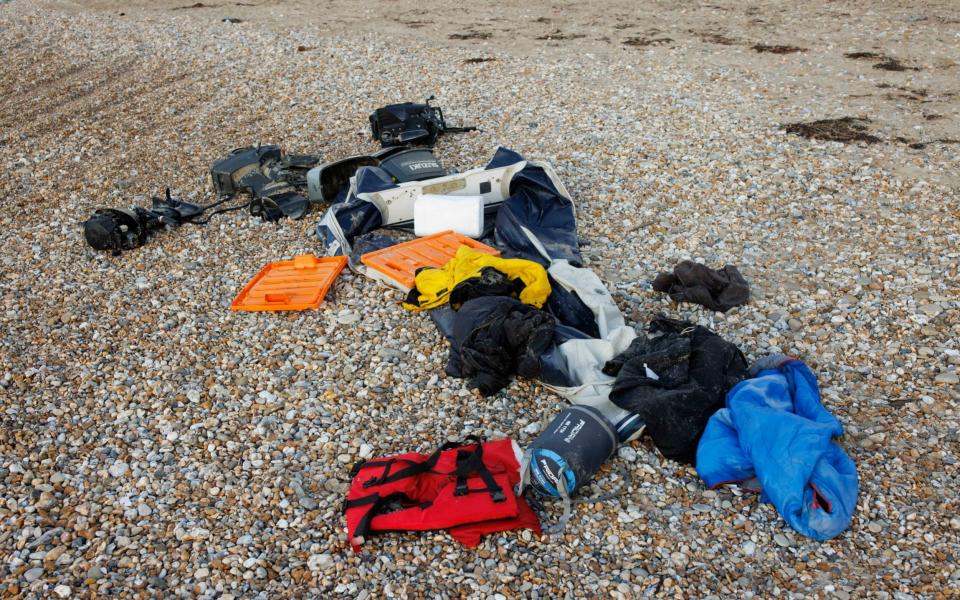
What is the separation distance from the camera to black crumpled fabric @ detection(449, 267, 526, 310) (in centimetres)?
639

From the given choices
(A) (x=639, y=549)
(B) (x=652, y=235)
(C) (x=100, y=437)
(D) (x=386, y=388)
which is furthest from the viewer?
(B) (x=652, y=235)

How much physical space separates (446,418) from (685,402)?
1.81m

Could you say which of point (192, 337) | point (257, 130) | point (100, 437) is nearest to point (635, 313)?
Answer: point (192, 337)

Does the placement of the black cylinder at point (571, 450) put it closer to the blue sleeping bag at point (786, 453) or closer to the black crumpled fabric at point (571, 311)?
the blue sleeping bag at point (786, 453)

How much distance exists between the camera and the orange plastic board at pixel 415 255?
23.6 feet

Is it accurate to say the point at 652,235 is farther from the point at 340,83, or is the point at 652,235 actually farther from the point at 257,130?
the point at 340,83

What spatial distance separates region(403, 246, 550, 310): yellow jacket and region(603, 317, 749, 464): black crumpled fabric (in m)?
1.13

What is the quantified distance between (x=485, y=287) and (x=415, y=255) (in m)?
1.37

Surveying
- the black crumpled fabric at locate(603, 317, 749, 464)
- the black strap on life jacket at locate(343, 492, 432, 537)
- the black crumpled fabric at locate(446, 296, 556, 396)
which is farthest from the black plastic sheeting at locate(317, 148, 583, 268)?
the black strap on life jacket at locate(343, 492, 432, 537)

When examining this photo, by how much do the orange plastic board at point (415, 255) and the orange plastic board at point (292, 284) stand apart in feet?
1.49

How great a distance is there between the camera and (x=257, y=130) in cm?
1186

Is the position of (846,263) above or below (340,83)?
below

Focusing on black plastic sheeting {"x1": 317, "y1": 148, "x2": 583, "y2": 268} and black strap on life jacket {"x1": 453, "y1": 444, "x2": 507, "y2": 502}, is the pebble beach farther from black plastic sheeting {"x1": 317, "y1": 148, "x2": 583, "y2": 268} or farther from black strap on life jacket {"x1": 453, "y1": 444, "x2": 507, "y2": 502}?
black plastic sheeting {"x1": 317, "y1": 148, "x2": 583, "y2": 268}

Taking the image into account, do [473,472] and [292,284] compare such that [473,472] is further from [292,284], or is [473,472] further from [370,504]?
[292,284]
